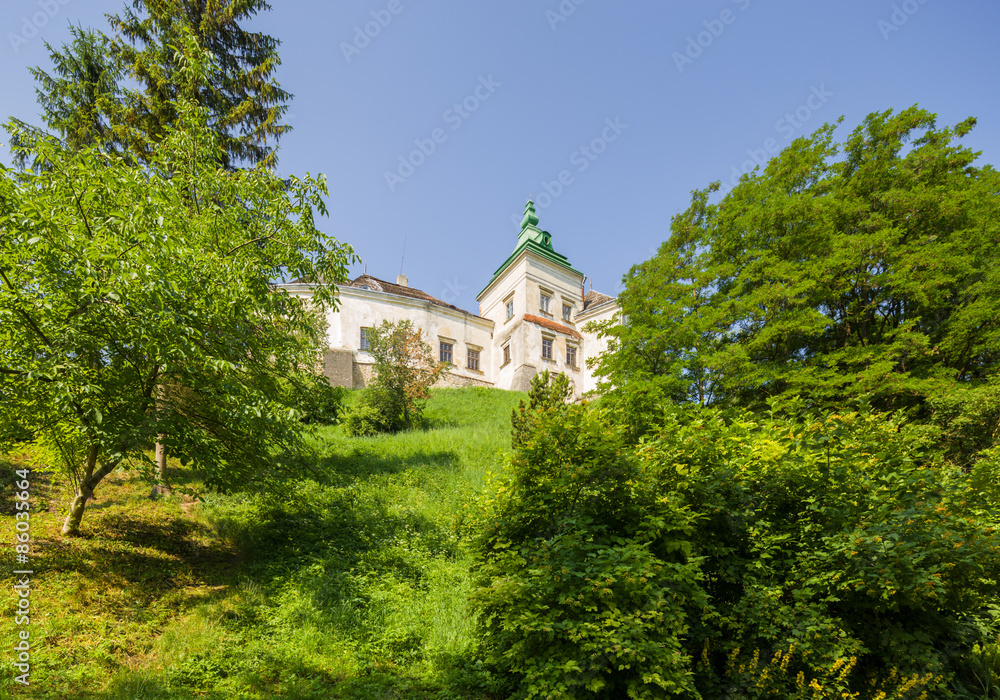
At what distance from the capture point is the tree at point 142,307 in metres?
5.26

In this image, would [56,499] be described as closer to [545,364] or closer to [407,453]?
[407,453]

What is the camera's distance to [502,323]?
35094mm

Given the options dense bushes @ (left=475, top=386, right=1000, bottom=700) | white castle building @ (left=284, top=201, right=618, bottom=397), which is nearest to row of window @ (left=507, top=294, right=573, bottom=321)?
white castle building @ (left=284, top=201, right=618, bottom=397)

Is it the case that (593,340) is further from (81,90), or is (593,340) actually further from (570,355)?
(81,90)

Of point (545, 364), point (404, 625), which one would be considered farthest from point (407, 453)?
point (545, 364)

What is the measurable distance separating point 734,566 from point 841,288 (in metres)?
9.94

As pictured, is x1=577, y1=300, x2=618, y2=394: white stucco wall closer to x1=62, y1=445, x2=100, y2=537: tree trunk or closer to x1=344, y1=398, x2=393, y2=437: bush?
x1=344, y1=398, x2=393, y2=437: bush

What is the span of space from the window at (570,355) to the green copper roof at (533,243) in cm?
742

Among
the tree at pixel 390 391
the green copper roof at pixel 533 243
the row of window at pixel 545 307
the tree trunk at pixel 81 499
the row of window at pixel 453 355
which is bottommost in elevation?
the tree trunk at pixel 81 499

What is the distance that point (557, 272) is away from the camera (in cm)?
3559

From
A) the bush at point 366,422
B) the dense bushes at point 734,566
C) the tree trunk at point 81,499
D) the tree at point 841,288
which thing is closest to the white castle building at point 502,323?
the bush at point 366,422

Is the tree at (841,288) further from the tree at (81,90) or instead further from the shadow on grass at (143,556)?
the tree at (81,90)

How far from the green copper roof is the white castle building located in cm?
10

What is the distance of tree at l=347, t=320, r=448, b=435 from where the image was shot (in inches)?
715
